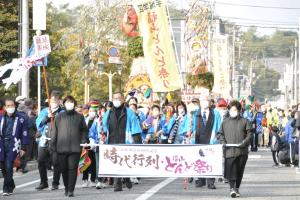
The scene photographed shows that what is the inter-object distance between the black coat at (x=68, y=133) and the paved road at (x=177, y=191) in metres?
0.83

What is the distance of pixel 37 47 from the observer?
20.8 m

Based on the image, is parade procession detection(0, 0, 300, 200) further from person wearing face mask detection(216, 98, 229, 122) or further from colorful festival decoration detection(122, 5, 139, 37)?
colorful festival decoration detection(122, 5, 139, 37)

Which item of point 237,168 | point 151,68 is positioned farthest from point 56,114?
point 151,68

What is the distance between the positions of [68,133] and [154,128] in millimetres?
6038

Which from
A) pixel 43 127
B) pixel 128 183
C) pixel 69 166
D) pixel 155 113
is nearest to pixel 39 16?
pixel 155 113

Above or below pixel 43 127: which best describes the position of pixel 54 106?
above

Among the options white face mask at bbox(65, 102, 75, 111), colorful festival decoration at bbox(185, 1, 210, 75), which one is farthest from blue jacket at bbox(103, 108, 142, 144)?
colorful festival decoration at bbox(185, 1, 210, 75)

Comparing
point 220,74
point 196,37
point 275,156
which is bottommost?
point 275,156

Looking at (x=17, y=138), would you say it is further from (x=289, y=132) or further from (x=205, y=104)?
(x=289, y=132)

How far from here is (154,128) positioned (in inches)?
866

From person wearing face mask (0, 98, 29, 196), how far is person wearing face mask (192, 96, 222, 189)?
11.9 feet

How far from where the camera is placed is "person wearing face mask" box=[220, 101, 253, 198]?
15875 mm

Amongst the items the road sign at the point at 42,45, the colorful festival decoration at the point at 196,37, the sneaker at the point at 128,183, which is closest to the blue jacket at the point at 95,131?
the sneaker at the point at 128,183

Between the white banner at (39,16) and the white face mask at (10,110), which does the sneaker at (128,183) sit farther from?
the white banner at (39,16)
